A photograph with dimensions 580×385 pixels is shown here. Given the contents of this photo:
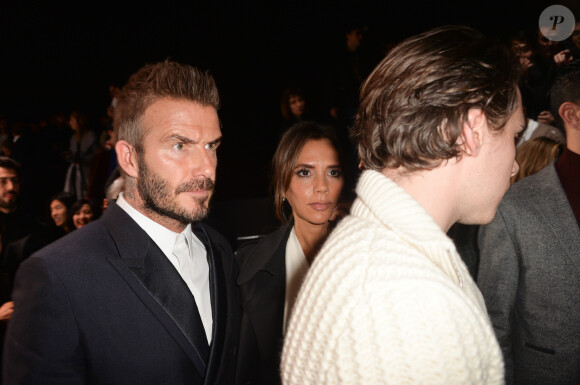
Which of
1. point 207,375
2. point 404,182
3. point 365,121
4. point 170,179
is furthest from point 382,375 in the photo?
point 170,179

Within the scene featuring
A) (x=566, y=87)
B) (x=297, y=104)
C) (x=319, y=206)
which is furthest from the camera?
(x=297, y=104)

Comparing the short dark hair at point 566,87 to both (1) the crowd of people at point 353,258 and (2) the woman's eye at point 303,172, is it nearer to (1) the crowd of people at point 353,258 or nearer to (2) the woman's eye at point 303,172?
(1) the crowd of people at point 353,258

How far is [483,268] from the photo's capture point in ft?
5.91

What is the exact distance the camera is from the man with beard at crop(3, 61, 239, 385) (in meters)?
1.18

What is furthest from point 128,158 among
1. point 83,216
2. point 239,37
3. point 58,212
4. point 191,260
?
point 239,37

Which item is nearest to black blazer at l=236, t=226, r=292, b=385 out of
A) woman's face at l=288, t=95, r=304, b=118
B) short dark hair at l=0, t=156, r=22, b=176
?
short dark hair at l=0, t=156, r=22, b=176

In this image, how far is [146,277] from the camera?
140 cm

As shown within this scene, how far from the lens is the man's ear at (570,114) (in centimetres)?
185

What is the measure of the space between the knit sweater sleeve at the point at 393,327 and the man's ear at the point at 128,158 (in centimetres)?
110

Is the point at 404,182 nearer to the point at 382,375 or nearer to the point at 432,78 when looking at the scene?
the point at 432,78

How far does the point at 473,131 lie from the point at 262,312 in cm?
149

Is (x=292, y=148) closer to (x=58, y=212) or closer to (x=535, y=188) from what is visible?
(x=535, y=188)

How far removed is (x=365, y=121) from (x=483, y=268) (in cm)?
115

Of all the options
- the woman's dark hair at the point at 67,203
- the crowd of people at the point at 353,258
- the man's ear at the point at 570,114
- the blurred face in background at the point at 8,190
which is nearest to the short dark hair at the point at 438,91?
the crowd of people at the point at 353,258
